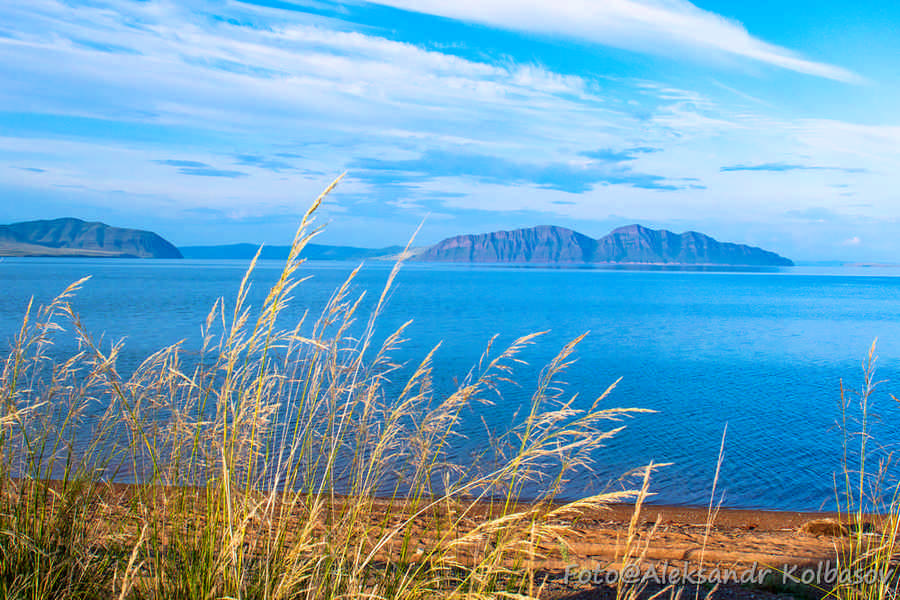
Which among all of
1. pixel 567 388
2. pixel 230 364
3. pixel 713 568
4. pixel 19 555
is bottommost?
pixel 567 388

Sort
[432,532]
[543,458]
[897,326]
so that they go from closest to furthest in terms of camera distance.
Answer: [432,532] < [543,458] < [897,326]

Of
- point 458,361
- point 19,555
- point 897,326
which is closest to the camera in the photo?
point 19,555

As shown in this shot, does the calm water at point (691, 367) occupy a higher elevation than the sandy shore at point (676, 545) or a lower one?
lower

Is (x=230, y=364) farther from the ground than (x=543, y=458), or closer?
farther from the ground

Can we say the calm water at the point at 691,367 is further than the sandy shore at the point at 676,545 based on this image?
Yes

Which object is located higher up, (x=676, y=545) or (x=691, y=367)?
(x=676, y=545)

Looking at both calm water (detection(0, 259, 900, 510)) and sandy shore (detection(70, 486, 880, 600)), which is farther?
calm water (detection(0, 259, 900, 510))

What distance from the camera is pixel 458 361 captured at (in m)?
23.8

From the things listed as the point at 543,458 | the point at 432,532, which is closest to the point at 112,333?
the point at 543,458

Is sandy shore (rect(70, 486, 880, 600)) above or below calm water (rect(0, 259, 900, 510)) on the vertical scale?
above

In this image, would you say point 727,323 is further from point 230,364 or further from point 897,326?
point 230,364

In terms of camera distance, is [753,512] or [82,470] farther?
[753,512]

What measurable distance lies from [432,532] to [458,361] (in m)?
17.8

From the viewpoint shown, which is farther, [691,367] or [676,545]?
[691,367]
